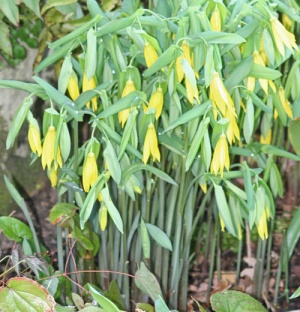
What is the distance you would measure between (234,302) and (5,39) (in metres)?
0.82

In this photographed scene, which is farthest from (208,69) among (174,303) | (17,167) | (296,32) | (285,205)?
(285,205)

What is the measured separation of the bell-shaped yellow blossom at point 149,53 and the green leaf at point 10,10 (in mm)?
457

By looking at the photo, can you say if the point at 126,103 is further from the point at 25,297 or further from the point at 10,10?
the point at 10,10

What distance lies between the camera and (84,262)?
58.3 inches

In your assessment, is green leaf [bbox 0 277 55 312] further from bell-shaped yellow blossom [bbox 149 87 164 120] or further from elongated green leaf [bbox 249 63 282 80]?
elongated green leaf [bbox 249 63 282 80]

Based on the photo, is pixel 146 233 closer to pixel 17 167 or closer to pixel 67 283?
pixel 67 283

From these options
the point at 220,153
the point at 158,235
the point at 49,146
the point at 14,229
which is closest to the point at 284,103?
the point at 220,153

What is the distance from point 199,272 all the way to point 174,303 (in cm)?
43

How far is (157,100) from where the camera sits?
1.18m

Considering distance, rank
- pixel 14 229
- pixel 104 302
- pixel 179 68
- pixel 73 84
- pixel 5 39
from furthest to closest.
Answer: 1. pixel 5 39
2. pixel 14 229
3. pixel 73 84
4. pixel 179 68
5. pixel 104 302

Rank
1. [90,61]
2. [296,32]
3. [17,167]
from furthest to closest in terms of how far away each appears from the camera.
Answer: [17,167], [296,32], [90,61]

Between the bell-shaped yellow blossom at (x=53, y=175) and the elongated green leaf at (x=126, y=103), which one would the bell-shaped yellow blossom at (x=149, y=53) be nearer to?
the elongated green leaf at (x=126, y=103)

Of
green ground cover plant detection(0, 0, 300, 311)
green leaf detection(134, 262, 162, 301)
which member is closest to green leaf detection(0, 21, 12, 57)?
green ground cover plant detection(0, 0, 300, 311)

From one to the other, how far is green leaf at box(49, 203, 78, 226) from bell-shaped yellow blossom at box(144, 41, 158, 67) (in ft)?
1.14
